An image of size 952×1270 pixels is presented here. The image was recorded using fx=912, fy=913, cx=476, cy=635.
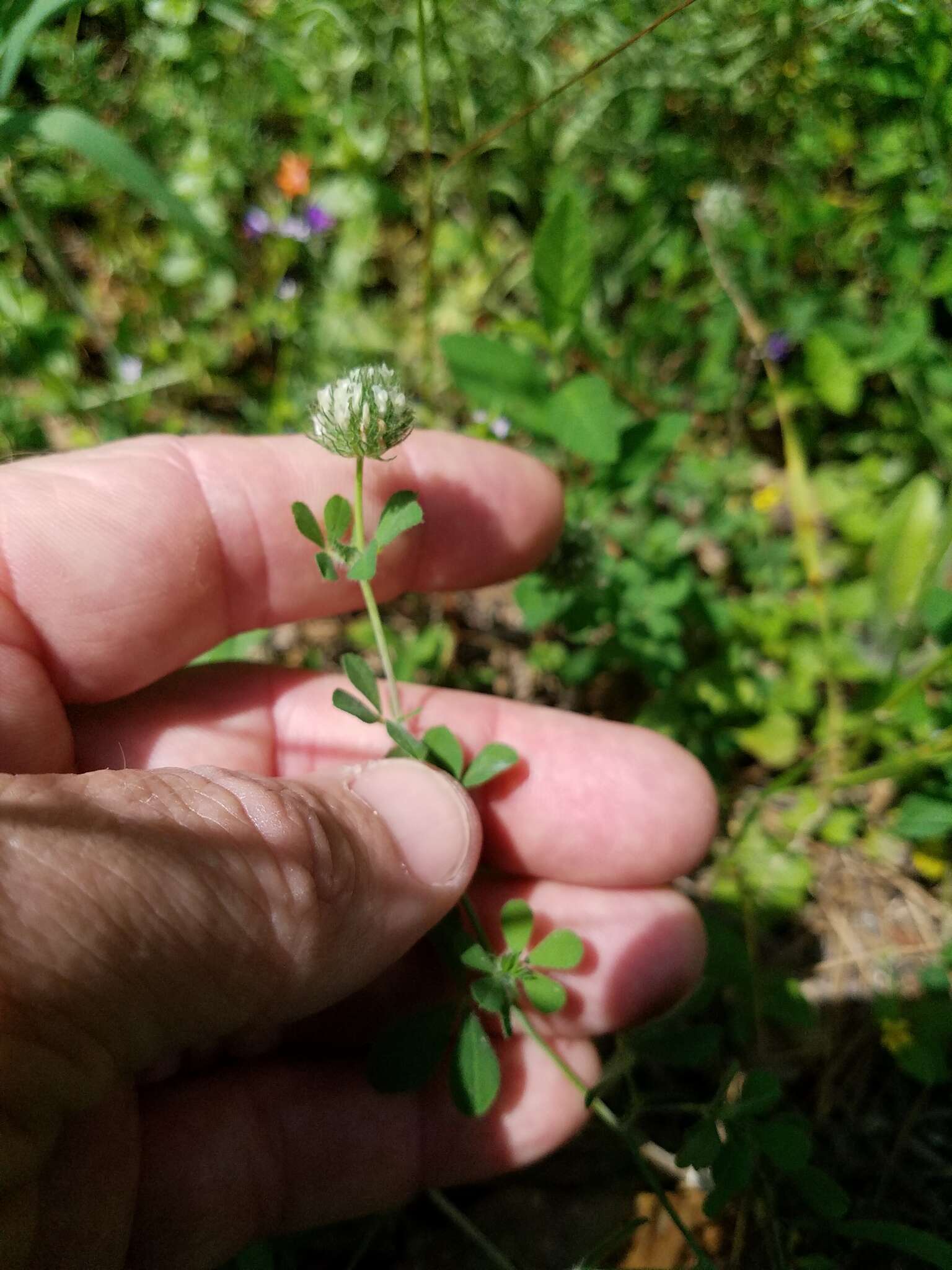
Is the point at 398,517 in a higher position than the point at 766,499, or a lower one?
higher

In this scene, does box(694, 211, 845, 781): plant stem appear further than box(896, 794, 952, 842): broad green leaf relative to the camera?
Yes

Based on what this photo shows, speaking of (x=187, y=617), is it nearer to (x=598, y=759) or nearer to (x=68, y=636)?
(x=68, y=636)

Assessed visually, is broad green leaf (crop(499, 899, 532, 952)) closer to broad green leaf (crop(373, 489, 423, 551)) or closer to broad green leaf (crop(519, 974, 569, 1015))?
broad green leaf (crop(519, 974, 569, 1015))

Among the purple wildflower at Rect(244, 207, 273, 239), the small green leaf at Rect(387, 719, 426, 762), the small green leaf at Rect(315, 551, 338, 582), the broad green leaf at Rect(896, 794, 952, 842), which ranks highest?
the purple wildflower at Rect(244, 207, 273, 239)

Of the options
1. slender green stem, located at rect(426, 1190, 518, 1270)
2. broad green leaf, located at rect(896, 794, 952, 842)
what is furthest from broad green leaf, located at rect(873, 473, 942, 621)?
slender green stem, located at rect(426, 1190, 518, 1270)

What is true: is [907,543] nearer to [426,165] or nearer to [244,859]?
[426,165]

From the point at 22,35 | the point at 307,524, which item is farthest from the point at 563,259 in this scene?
the point at 22,35

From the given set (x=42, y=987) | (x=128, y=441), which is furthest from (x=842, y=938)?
(x=128, y=441)
